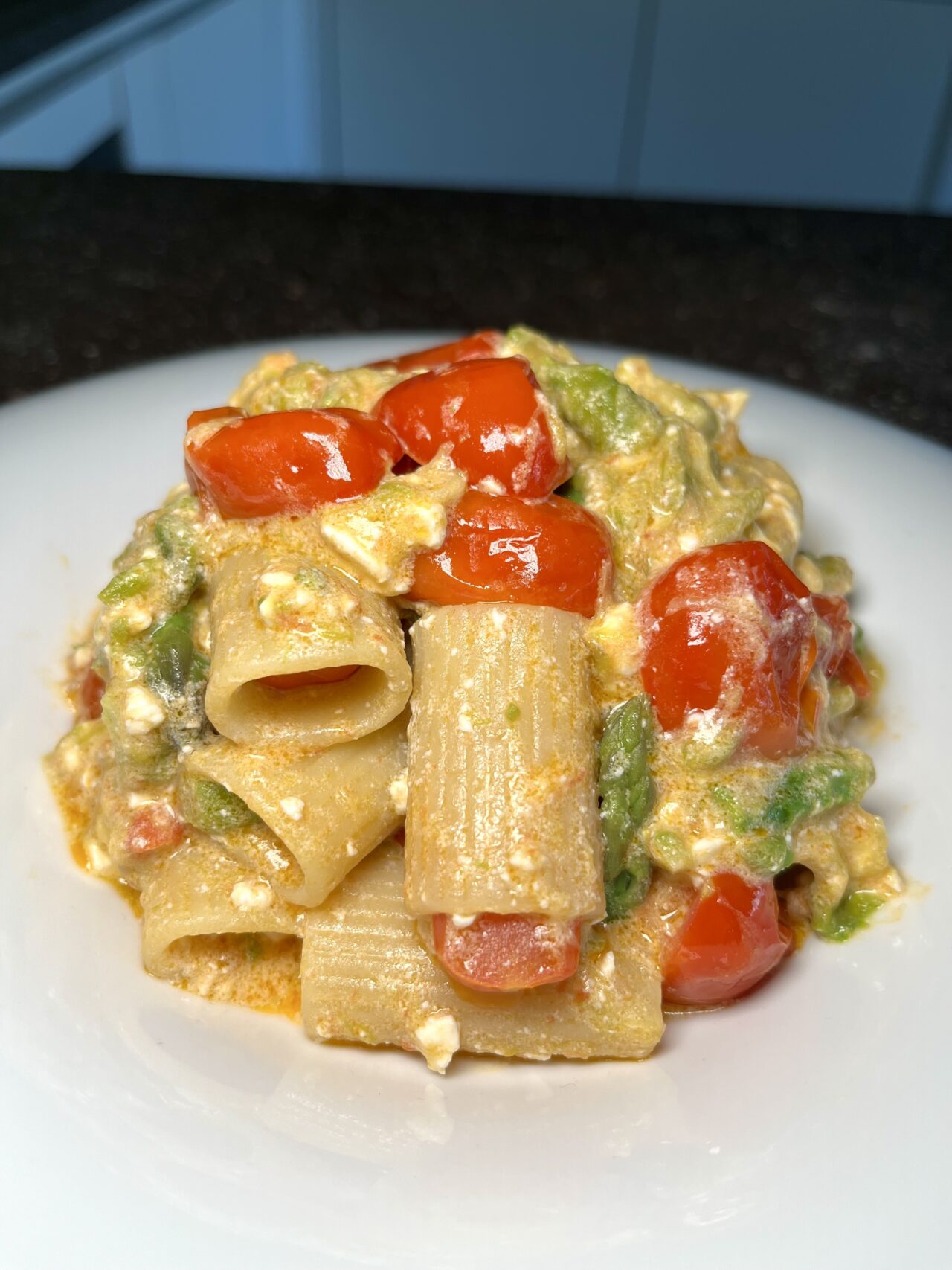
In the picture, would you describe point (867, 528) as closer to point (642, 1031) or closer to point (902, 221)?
point (642, 1031)

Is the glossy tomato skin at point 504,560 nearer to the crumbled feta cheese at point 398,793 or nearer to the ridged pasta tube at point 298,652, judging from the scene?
the ridged pasta tube at point 298,652

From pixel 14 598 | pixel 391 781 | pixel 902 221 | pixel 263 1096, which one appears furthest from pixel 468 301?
pixel 263 1096

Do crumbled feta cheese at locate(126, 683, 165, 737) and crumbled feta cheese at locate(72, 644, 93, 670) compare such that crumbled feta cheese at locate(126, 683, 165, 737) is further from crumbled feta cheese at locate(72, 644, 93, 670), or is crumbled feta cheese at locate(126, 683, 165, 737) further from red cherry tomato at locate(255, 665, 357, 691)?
crumbled feta cheese at locate(72, 644, 93, 670)

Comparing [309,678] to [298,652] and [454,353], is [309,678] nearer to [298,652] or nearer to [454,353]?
[298,652]

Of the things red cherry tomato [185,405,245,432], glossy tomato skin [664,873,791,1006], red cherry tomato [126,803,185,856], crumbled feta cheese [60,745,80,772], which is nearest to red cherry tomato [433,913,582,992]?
glossy tomato skin [664,873,791,1006]

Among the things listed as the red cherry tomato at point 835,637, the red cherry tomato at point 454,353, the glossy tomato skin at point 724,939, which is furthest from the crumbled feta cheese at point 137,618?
the red cherry tomato at point 835,637
